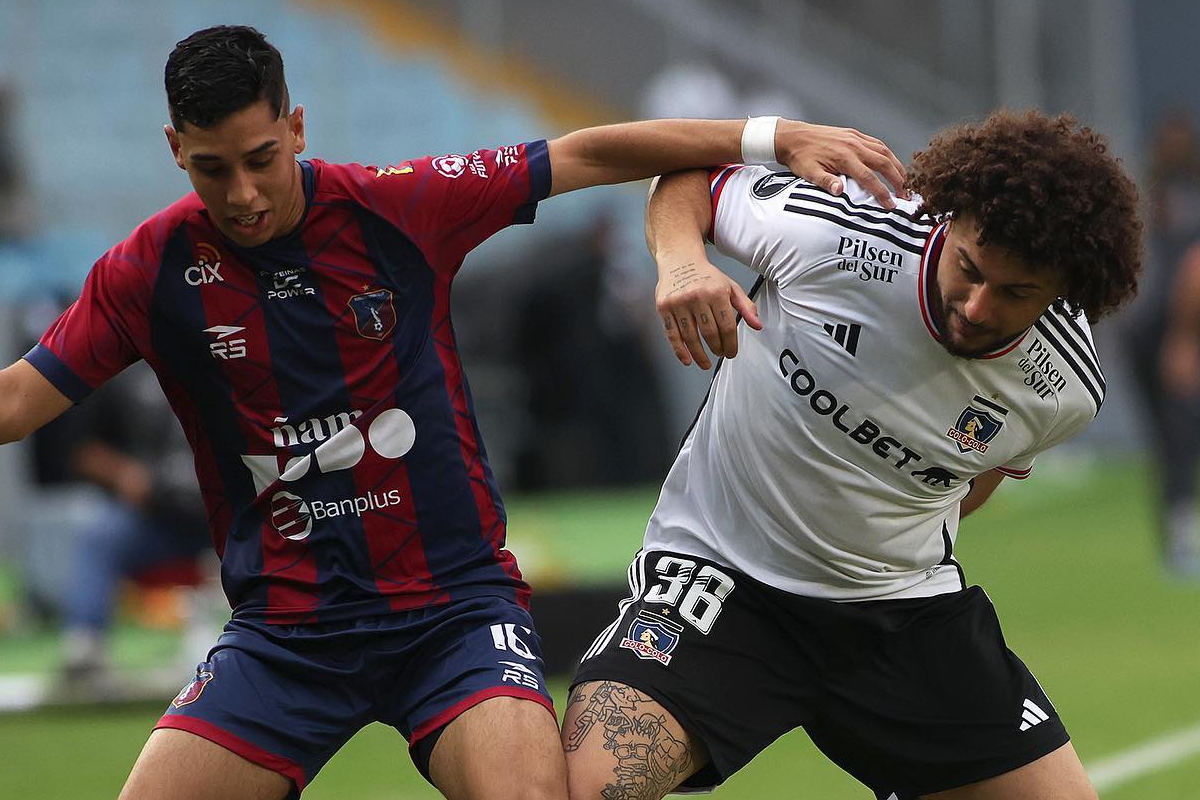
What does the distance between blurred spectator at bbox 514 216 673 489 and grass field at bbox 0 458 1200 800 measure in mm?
890

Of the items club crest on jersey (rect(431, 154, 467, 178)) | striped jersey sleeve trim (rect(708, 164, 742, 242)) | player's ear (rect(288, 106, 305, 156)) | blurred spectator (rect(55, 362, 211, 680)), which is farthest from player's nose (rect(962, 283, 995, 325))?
blurred spectator (rect(55, 362, 211, 680))

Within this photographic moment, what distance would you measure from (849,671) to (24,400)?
2094mm

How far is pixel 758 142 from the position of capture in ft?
13.9

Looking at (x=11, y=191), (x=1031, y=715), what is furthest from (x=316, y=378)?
(x=11, y=191)

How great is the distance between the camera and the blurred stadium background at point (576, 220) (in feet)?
30.2

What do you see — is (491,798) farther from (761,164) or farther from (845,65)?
(845,65)

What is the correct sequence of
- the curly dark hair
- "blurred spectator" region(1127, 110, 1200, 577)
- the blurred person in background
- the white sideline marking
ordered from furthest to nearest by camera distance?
1. "blurred spectator" region(1127, 110, 1200, 577)
2. the blurred person in background
3. the white sideline marking
4. the curly dark hair

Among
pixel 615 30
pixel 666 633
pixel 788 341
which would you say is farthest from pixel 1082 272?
pixel 615 30

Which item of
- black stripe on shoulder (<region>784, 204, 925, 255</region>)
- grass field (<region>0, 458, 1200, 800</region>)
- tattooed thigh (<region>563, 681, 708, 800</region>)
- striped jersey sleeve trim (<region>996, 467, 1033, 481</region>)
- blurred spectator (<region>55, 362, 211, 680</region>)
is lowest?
grass field (<region>0, 458, 1200, 800</region>)

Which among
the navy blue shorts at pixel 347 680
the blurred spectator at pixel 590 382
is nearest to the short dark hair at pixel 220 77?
the navy blue shorts at pixel 347 680

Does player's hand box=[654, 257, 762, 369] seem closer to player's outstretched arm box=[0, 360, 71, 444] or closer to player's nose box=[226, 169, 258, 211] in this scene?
player's nose box=[226, 169, 258, 211]

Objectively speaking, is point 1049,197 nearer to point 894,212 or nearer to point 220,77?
point 894,212

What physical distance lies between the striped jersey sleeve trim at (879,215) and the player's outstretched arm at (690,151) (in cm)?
7

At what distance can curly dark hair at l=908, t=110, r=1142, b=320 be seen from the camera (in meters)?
3.74
